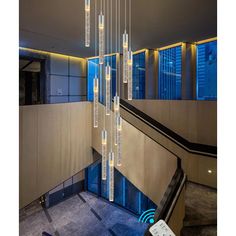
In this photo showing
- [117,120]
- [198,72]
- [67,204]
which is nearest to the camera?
[117,120]

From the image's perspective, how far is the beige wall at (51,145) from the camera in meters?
5.69

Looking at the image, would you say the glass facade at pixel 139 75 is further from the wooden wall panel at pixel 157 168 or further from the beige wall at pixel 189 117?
the wooden wall panel at pixel 157 168

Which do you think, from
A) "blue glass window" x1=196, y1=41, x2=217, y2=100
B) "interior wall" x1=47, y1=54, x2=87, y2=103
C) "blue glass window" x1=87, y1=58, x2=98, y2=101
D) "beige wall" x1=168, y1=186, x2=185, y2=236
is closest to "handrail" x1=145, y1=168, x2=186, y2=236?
"beige wall" x1=168, y1=186, x2=185, y2=236

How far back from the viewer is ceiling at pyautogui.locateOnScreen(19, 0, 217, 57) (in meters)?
5.18

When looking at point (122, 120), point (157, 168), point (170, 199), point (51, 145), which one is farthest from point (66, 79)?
point (170, 199)

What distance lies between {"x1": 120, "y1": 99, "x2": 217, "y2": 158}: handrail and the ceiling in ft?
8.40

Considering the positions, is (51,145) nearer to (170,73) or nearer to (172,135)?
(172,135)

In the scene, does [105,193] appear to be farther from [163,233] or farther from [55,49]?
[163,233]

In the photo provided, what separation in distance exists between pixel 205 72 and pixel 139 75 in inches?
117

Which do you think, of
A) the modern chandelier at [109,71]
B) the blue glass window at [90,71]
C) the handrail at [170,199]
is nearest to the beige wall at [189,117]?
the modern chandelier at [109,71]

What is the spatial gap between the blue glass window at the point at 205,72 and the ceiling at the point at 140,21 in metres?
0.70

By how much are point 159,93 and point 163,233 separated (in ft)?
27.9

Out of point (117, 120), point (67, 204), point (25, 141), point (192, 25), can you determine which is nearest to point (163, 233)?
point (117, 120)
